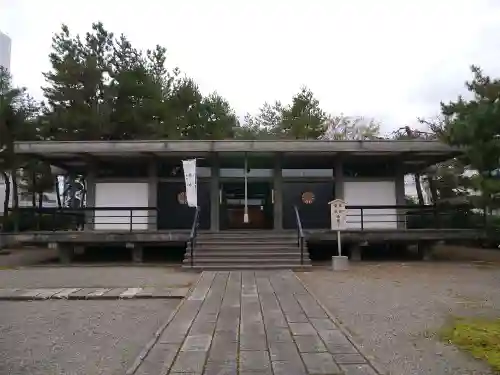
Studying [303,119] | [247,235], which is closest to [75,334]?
[247,235]

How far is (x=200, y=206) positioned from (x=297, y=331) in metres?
10.5

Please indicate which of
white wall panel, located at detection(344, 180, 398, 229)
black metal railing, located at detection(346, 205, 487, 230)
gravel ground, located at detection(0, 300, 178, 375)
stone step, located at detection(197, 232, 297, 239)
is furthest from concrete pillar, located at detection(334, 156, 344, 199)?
gravel ground, located at detection(0, 300, 178, 375)

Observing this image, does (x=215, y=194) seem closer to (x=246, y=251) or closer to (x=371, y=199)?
(x=246, y=251)

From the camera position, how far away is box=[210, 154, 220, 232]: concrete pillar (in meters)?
14.7

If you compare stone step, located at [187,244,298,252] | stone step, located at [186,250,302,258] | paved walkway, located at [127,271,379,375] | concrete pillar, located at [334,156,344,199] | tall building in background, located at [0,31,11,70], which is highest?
tall building in background, located at [0,31,11,70]

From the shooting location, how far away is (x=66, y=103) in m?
20.8

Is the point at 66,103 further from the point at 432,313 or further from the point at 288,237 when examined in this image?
the point at 432,313

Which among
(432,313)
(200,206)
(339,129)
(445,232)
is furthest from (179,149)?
(339,129)

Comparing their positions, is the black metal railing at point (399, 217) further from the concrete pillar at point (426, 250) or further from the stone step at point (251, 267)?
the stone step at point (251, 267)

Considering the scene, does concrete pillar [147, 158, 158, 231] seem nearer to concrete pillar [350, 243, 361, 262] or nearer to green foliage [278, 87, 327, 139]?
concrete pillar [350, 243, 361, 262]

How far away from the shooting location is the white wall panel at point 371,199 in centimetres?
1502

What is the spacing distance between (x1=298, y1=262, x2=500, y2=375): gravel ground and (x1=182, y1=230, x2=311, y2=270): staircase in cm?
106

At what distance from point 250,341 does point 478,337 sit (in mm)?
2407

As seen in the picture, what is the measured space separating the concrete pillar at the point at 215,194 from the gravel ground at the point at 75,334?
7531 millimetres
